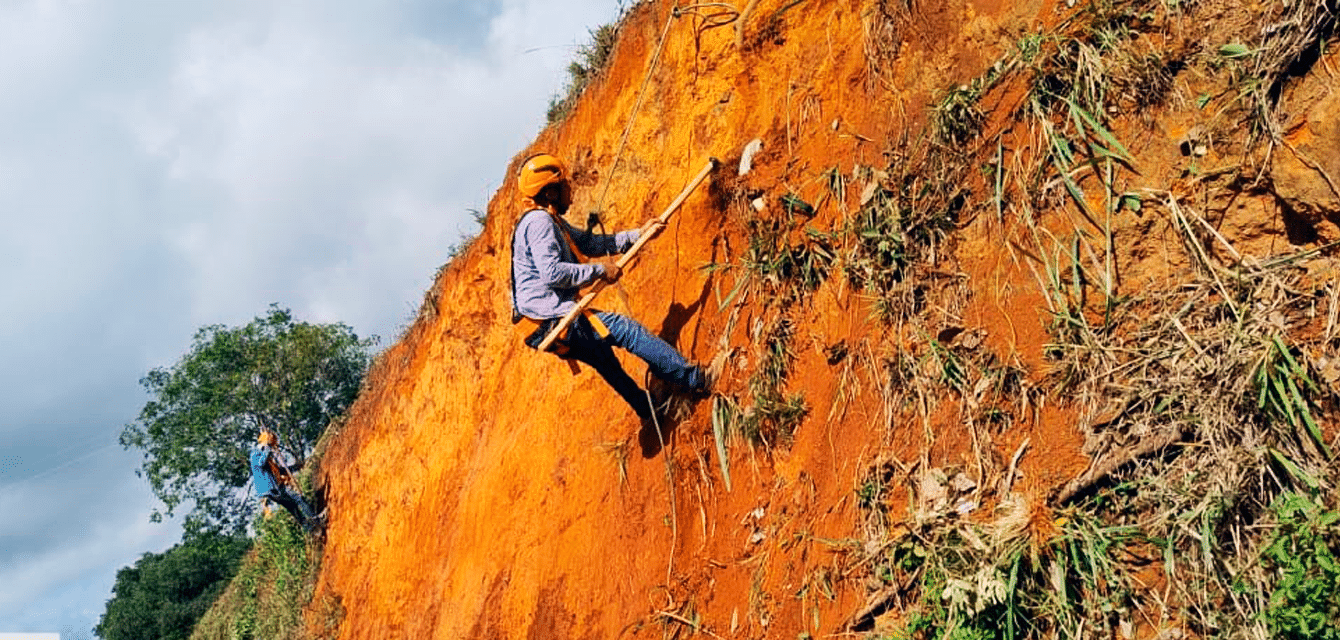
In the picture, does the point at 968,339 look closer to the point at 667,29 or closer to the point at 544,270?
the point at 544,270

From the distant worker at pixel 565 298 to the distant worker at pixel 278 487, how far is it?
8408 millimetres

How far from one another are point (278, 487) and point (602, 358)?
8776mm

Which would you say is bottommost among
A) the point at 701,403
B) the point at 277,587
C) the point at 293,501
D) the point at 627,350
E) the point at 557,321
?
the point at 701,403

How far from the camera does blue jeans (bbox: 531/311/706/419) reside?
754cm

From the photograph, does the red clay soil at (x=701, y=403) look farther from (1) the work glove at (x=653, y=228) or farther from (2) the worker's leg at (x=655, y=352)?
(1) the work glove at (x=653, y=228)

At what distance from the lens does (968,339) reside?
19.9 ft

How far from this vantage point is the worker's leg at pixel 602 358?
25.1ft

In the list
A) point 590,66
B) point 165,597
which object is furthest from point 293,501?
point 165,597

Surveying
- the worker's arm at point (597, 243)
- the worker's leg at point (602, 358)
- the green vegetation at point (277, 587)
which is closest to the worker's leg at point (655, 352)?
the worker's leg at point (602, 358)

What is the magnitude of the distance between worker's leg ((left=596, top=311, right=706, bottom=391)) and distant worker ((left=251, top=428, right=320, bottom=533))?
8.89m

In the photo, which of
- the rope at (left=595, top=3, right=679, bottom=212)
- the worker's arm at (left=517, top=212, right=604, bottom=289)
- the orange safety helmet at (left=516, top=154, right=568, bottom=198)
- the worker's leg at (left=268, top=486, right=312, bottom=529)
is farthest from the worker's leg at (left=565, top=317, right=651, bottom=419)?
the worker's leg at (left=268, top=486, right=312, bottom=529)

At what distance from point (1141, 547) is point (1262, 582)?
1.56ft

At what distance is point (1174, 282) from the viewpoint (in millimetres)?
5445

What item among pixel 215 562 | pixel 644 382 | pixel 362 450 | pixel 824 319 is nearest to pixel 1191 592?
pixel 824 319
